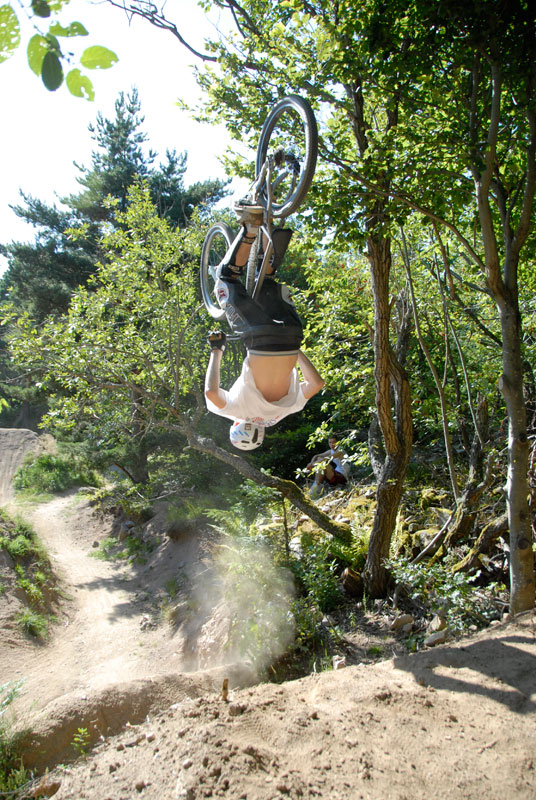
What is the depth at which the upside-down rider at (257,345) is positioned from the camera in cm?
343

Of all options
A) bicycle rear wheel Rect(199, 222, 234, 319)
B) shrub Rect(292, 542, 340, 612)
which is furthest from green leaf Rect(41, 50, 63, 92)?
shrub Rect(292, 542, 340, 612)

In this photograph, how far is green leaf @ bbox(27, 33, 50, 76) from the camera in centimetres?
126

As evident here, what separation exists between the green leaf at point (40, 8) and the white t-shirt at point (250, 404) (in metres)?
2.47

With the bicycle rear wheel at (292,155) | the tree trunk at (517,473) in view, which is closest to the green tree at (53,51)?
the bicycle rear wheel at (292,155)

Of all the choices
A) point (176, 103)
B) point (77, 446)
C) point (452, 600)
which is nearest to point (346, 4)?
point (176, 103)

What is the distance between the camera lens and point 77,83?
1309 millimetres

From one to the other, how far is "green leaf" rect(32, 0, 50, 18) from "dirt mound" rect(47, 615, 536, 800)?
2999 mm

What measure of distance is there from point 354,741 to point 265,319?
8.12 ft

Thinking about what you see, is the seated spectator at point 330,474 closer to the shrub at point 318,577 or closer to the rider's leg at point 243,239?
the shrub at point 318,577

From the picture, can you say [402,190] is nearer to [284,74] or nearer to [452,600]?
[284,74]

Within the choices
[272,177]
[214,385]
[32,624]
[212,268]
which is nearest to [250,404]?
[214,385]

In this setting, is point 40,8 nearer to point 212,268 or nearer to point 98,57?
point 98,57

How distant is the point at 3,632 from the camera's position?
6.50m

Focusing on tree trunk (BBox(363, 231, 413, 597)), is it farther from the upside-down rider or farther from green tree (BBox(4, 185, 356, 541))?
the upside-down rider
